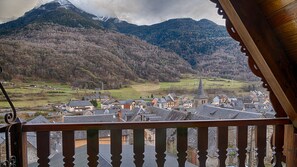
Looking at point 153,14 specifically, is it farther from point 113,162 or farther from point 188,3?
point 113,162

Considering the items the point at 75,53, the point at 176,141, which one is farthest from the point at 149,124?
the point at 75,53

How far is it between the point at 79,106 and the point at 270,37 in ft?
5.45

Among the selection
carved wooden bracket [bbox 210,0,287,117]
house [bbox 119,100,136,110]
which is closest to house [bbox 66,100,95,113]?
house [bbox 119,100,136,110]

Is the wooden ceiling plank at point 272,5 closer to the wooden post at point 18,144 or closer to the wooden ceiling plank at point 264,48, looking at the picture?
the wooden ceiling plank at point 264,48

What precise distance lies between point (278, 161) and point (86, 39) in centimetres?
206

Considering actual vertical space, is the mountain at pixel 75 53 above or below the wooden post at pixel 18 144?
above

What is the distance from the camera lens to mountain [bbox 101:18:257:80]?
262 cm

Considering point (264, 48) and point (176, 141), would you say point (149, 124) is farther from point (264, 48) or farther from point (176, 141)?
point (264, 48)

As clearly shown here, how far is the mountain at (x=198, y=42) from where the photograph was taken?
262 centimetres

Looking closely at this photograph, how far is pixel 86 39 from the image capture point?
244 cm

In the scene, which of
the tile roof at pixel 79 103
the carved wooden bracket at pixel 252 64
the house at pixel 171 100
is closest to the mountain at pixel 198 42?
the house at pixel 171 100

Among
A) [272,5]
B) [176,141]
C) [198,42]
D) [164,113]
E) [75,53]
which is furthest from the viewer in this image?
[198,42]

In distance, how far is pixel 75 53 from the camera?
7.66ft

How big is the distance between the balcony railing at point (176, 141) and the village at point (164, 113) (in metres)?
0.05
